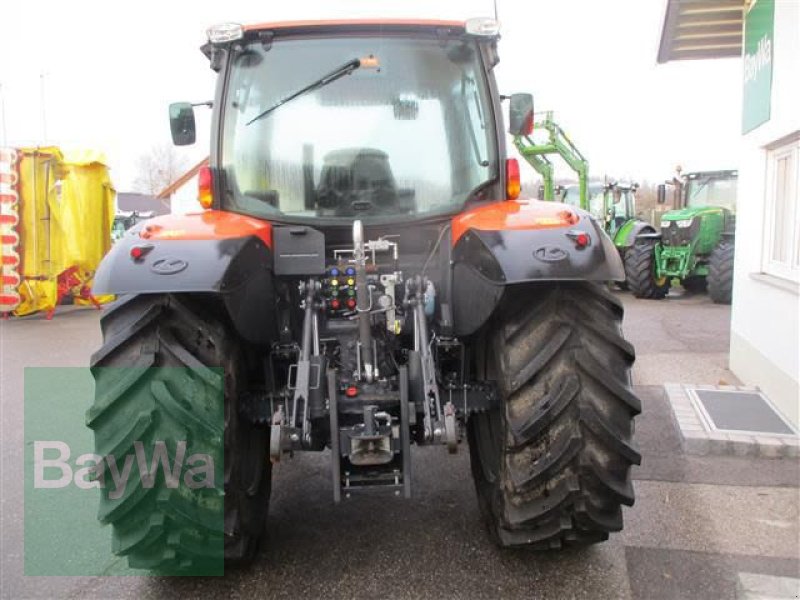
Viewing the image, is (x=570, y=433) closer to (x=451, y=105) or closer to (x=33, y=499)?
(x=451, y=105)

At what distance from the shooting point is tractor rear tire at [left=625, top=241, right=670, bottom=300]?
12883mm

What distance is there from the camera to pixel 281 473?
4234mm

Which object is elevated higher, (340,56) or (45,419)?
(340,56)

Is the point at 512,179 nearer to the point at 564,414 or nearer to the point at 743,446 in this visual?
the point at 564,414

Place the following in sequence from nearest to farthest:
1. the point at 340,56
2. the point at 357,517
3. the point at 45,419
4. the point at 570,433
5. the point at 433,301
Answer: the point at 570,433, the point at 433,301, the point at 340,56, the point at 357,517, the point at 45,419

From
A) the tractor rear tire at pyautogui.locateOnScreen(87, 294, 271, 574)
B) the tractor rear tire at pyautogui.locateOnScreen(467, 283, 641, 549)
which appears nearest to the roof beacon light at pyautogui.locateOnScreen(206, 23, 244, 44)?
the tractor rear tire at pyautogui.locateOnScreen(87, 294, 271, 574)

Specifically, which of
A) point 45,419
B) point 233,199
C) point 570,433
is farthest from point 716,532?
point 45,419

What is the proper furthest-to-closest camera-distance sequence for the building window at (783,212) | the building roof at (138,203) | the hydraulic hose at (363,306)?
the building roof at (138,203) → the building window at (783,212) → the hydraulic hose at (363,306)

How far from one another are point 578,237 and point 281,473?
2486 mm

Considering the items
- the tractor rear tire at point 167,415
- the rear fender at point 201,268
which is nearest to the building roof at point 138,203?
the rear fender at point 201,268

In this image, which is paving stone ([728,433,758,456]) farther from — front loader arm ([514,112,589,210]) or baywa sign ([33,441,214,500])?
front loader arm ([514,112,589,210])

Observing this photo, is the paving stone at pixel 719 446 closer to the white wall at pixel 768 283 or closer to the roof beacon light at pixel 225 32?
the white wall at pixel 768 283

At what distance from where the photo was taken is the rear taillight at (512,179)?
3355 mm

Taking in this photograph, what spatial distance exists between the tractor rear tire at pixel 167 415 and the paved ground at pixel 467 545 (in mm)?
404
